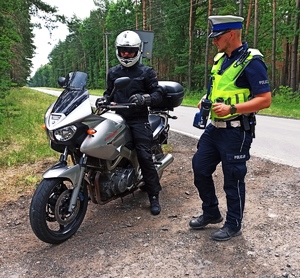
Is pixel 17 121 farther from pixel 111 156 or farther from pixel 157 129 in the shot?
pixel 111 156

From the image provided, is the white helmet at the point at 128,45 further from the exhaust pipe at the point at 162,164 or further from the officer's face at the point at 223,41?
the exhaust pipe at the point at 162,164

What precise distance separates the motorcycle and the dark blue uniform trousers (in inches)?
33.4

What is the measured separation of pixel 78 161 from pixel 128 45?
1312mm

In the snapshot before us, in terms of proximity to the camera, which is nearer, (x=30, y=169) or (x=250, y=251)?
(x=250, y=251)

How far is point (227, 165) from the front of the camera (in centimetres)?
304

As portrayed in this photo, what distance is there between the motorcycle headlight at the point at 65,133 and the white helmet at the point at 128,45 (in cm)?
105

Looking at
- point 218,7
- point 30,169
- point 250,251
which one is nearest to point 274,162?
point 250,251

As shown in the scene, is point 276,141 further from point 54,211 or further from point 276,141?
point 54,211

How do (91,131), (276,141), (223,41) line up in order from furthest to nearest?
(276,141) < (91,131) < (223,41)

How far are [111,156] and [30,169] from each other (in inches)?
109

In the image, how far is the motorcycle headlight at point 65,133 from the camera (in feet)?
9.96

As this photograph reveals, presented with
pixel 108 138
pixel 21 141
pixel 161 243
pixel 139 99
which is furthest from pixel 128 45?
pixel 21 141

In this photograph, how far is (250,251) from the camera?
298cm

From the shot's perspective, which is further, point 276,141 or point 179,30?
point 179,30
